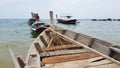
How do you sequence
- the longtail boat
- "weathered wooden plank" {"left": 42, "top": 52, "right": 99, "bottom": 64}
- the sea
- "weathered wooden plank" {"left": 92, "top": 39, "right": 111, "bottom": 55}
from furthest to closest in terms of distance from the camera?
the sea, "weathered wooden plank" {"left": 92, "top": 39, "right": 111, "bottom": 55}, "weathered wooden plank" {"left": 42, "top": 52, "right": 99, "bottom": 64}, the longtail boat

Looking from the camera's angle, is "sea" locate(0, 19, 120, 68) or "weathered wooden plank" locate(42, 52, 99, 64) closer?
"weathered wooden plank" locate(42, 52, 99, 64)

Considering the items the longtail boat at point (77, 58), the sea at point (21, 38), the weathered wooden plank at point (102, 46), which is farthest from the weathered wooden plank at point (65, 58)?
the sea at point (21, 38)

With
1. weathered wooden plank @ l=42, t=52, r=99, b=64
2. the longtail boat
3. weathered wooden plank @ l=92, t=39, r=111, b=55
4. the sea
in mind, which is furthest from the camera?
the sea

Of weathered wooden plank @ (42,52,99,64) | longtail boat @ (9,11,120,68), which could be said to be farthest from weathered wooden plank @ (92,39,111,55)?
weathered wooden plank @ (42,52,99,64)

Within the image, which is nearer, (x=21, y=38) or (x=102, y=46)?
(x=102, y=46)

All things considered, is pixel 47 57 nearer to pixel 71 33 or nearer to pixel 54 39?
pixel 54 39

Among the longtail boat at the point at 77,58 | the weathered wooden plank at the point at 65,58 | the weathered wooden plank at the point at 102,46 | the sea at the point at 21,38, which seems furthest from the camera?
the sea at the point at 21,38

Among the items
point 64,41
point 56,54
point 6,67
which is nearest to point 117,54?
point 56,54

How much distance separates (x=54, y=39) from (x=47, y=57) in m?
3.04

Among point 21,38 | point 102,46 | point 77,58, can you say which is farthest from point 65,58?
point 21,38

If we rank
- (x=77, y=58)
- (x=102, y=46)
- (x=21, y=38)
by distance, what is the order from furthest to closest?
1. (x=21, y=38)
2. (x=102, y=46)
3. (x=77, y=58)

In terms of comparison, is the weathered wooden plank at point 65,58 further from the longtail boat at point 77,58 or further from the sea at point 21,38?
the sea at point 21,38

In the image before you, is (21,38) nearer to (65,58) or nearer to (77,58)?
(65,58)

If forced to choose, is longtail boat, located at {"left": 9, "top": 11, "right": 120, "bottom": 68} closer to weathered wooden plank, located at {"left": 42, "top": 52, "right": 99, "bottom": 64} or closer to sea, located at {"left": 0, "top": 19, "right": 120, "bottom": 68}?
weathered wooden plank, located at {"left": 42, "top": 52, "right": 99, "bottom": 64}
